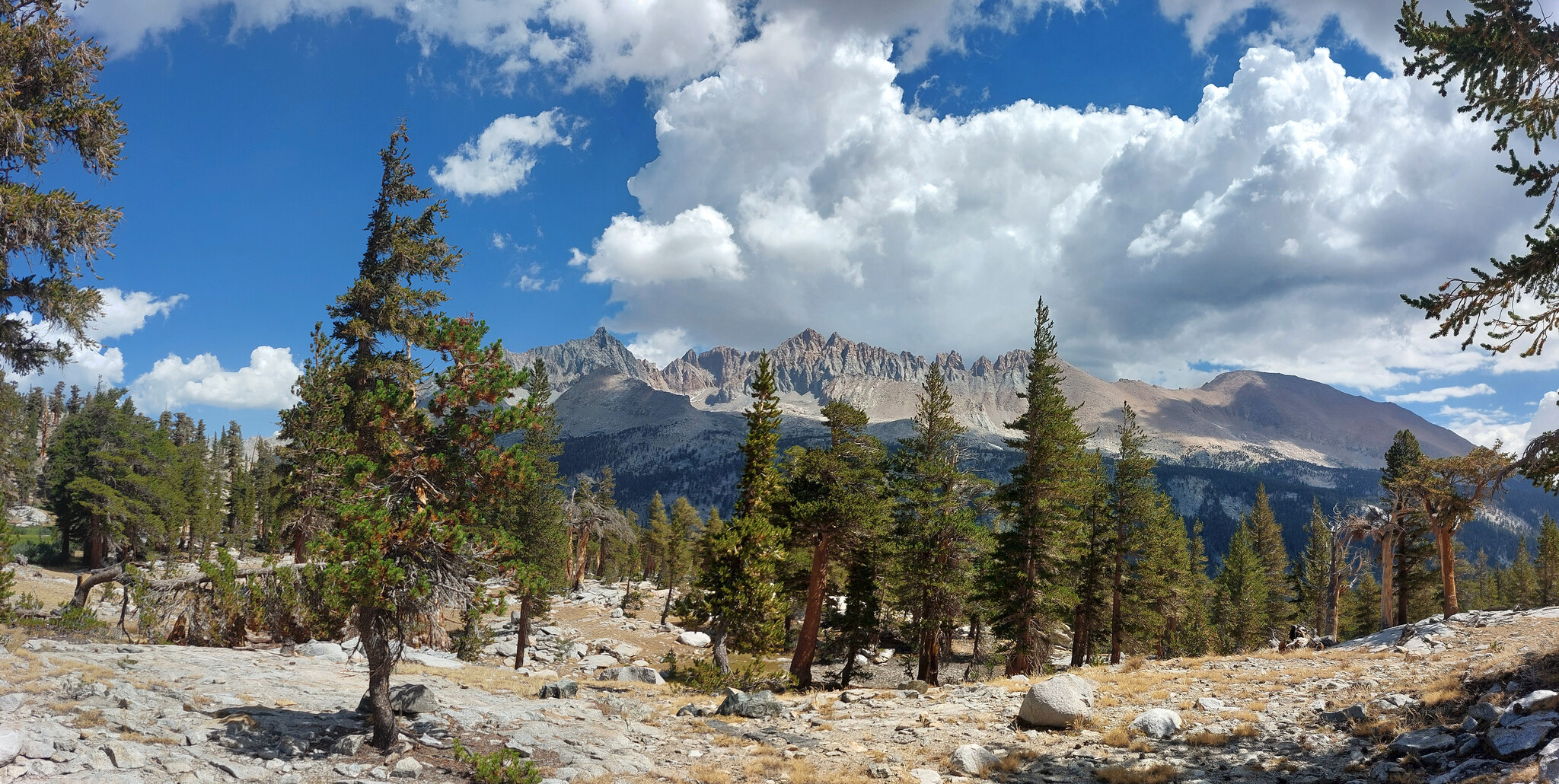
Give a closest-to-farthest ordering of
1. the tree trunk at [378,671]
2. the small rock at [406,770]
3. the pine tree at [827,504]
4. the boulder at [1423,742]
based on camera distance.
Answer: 1. the boulder at [1423,742]
2. the small rock at [406,770]
3. the tree trunk at [378,671]
4. the pine tree at [827,504]

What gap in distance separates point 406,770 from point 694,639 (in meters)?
48.1

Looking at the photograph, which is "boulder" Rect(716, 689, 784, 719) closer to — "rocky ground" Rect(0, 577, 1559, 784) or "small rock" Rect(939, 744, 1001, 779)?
"rocky ground" Rect(0, 577, 1559, 784)

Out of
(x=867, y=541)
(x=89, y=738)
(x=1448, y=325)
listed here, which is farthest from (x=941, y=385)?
(x=89, y=738)

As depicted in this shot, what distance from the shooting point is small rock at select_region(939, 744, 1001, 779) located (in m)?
13.1

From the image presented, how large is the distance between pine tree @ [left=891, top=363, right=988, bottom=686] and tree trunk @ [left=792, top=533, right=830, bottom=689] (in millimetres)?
3320

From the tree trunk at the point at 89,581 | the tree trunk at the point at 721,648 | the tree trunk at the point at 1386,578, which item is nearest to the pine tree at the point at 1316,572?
the tree trunk at the point at 1386,578

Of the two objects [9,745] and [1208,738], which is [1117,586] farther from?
[9,745]

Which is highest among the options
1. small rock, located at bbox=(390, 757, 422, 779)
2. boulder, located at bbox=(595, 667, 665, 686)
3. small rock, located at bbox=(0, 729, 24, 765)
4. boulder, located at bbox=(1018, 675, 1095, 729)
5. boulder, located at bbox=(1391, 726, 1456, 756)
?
boulder, located at bbox=(1391, 726, 1456, 756)

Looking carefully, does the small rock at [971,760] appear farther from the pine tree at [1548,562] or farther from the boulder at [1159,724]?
the pine tree at [1548,562]

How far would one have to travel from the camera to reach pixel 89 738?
966 cm

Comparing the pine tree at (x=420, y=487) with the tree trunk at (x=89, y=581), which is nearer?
the pine tree at (x=420, y=487)

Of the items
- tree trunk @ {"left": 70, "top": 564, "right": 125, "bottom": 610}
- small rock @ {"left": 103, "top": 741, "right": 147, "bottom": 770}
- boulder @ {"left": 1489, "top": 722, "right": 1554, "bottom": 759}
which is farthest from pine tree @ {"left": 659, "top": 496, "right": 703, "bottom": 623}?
boulder @ {"left": 1489, "top": 722, "right": 1554, "bottom": 759}

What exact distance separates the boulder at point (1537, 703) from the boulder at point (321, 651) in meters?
26.8

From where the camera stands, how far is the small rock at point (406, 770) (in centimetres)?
1089
